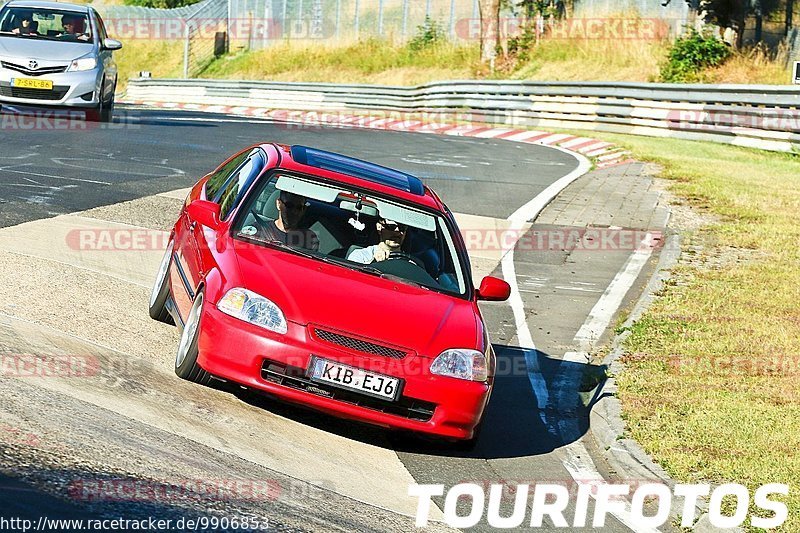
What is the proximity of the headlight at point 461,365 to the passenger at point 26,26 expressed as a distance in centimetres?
1630

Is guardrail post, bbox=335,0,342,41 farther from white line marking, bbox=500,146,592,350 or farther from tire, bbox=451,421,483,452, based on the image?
tire, bbox=451,421,483,452

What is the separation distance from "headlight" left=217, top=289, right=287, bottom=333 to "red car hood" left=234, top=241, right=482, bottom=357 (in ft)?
0.15

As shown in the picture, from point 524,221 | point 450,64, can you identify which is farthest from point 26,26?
point 450,64

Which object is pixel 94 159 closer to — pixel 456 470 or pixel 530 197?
pixel 530 197

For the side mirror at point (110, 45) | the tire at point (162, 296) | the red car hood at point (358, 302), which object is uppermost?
the side mirror at point (110, 45)

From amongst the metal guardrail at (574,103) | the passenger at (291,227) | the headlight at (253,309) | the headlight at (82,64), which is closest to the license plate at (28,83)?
the headlight at (82,64)

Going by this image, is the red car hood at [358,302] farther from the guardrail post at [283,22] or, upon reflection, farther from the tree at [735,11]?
the guardrail post at [283,22]

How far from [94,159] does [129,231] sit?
499cm

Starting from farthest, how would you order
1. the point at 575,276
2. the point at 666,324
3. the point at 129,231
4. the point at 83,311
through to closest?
the point at 575,276, the point at 129,231, the point at 666,324, the point at 83,311

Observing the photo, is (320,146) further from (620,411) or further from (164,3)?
(164,3)

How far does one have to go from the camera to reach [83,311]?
361 inches

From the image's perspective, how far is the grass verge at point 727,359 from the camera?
25.1ft

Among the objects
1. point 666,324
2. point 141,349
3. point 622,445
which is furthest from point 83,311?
point 666,324

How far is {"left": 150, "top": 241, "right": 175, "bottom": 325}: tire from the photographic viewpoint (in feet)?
30.5
